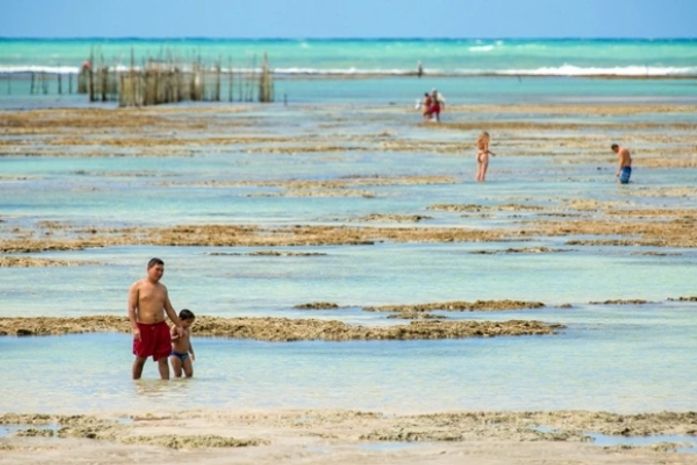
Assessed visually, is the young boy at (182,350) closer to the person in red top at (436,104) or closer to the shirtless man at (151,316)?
the shirtless man at (151,316)

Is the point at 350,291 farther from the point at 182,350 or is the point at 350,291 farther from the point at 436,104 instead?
the point at 436,104

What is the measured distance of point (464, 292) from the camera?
2194cm

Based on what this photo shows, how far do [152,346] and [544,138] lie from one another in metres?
40.0

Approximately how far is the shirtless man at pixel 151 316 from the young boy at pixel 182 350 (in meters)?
0.08

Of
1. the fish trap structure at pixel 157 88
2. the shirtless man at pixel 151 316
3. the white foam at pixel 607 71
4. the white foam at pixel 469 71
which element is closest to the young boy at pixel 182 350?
the shirtless man at pixel 151 316

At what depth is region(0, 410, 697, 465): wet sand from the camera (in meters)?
12.8

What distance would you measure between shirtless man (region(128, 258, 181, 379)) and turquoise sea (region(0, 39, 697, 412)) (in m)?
0.32

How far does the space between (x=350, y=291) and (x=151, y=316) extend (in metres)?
6.46

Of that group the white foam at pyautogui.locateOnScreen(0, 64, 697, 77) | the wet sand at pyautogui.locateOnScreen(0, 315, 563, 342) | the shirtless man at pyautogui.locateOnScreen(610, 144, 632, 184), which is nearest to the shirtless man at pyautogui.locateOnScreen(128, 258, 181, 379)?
the wet sand at pyautogui.locateOnScreen(0, 315, 563, 342)

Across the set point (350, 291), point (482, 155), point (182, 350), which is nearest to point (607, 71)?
point (482, 155)

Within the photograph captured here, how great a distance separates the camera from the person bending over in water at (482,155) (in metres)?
37.8

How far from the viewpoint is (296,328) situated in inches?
754

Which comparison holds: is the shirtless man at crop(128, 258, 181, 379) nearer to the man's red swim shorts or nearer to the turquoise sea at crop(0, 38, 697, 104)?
the man's red swim shorts

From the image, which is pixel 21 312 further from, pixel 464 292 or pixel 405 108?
pixel 405 108
